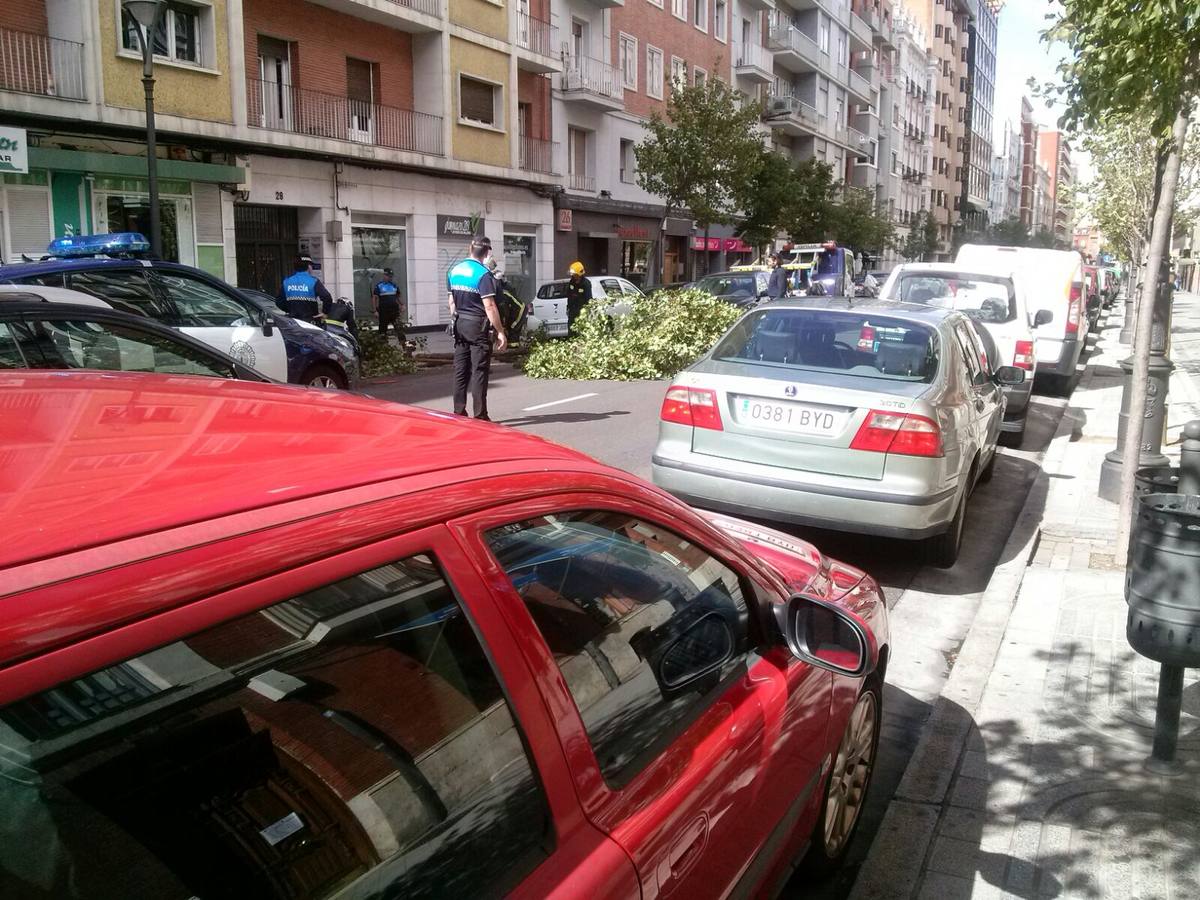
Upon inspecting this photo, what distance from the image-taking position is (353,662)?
1485mm

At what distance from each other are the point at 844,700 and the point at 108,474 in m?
2.12

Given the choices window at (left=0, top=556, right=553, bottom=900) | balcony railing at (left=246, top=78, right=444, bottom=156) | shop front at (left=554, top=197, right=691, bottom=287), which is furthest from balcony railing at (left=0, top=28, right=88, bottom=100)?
window at (left=0, top=556, right=553, bottom=900)

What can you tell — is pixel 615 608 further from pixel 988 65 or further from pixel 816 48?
pixel 988 65

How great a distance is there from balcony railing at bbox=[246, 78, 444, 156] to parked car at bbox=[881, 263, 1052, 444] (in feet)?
47.5

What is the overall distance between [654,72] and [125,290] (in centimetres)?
3065

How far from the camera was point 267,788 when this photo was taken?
1351 millimetres

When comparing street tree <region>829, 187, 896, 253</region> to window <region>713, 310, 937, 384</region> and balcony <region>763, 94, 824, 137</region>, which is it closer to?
balcony <region>763, 94, 824, 137</region>

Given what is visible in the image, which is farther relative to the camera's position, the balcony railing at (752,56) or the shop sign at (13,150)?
the balcony railing at (752,56)

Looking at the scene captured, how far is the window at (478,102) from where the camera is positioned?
88.7 feet

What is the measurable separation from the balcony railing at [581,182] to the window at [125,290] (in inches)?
963

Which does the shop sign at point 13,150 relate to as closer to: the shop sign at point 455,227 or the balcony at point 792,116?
the shop sign at point 455,227

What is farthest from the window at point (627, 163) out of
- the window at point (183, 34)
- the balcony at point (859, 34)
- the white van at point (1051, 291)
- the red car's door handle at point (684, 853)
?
the red car's door handle at point (684, 853)

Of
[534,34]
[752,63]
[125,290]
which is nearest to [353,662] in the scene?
[125,290]

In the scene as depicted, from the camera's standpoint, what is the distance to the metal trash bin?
3580mm
